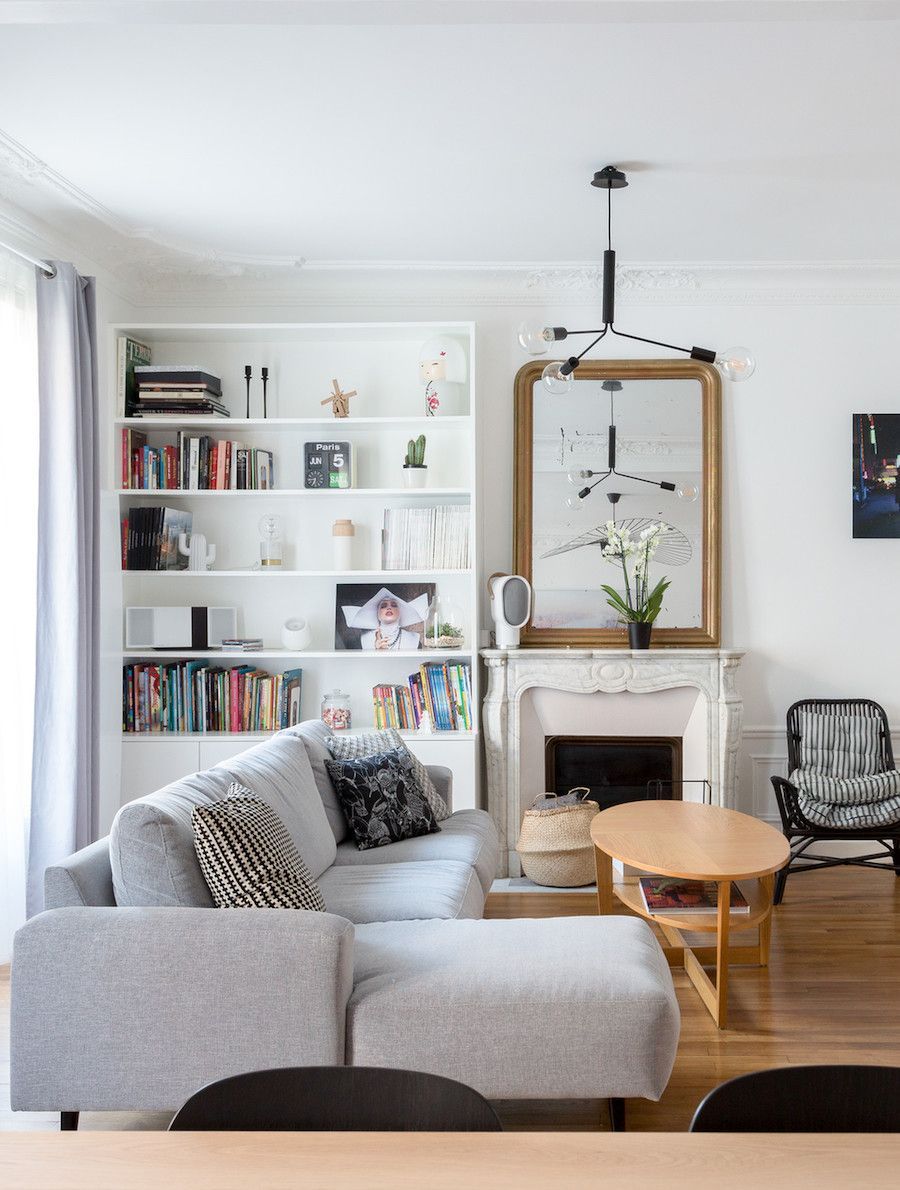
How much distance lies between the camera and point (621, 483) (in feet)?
16.1

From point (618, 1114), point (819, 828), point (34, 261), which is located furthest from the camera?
point (819, 828)

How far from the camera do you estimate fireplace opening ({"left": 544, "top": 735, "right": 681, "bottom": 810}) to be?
4918mm

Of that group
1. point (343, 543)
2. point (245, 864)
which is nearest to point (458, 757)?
point (343, 543)

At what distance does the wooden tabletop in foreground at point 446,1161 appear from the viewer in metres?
1.04

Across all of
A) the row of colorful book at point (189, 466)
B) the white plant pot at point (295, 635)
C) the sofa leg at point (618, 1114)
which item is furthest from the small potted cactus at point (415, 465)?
the sofa leg at point (618, 1114)

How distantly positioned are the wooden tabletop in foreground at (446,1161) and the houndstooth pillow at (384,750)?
2.63 m

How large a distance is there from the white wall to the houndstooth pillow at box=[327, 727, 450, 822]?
70.6 inches

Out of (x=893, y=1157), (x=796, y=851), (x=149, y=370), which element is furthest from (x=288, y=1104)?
(x=149, y=370)

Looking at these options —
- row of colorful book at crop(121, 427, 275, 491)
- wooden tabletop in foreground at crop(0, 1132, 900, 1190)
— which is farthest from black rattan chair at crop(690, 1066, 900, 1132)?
row of colorful book at crop(121, 427, 275, 491)

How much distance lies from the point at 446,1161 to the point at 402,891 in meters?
1.96

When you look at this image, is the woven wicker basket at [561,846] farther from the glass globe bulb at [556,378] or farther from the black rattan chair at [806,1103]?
the black rattan chair at [806,1103]

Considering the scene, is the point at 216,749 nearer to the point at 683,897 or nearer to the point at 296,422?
the point at 296,422

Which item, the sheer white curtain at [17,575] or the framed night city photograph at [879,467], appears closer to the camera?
the sheer white curtain at [17,575]

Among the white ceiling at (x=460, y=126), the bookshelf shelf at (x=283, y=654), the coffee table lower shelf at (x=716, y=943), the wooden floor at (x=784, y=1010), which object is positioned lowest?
the wooden floor at (x=784, y=1010)
